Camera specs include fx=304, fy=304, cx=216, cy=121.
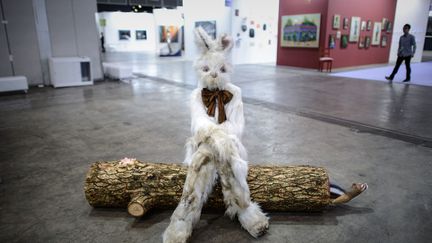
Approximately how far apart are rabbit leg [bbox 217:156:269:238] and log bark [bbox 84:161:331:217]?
0.19 meters

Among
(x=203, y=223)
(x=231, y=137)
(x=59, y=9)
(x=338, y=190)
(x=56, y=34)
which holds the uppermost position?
(x=59, y=9)

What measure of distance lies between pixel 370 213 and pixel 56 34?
8275mm

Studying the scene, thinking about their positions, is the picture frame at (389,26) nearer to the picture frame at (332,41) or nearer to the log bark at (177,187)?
the picture frame at (332,41)

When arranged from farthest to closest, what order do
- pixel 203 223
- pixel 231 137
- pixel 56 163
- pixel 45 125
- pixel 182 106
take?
pixel 182 106
pixel 45 125
pixel 56 163
pixel 203 223
pixel 231 137

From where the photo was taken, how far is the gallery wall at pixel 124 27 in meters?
23.3

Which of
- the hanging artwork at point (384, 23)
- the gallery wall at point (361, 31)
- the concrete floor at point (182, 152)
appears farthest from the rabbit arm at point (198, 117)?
the hanging artwork at point (384, 23)

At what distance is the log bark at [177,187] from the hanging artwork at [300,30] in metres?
9.60

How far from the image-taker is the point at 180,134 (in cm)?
428

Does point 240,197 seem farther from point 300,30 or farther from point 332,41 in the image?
point 300,30

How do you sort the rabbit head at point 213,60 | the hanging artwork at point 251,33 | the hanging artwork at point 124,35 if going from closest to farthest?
the rabbit head at point 213,60, the hanging artwork at point 251,33, the hanging artwork at point 124,35

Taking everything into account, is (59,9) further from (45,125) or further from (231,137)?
(231,137)

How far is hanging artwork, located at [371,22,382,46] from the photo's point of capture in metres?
12.8

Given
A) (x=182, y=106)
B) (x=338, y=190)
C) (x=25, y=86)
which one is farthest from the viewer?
(x=25, y=86)

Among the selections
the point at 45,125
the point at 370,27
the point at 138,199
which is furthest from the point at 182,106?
the point at 370,27
